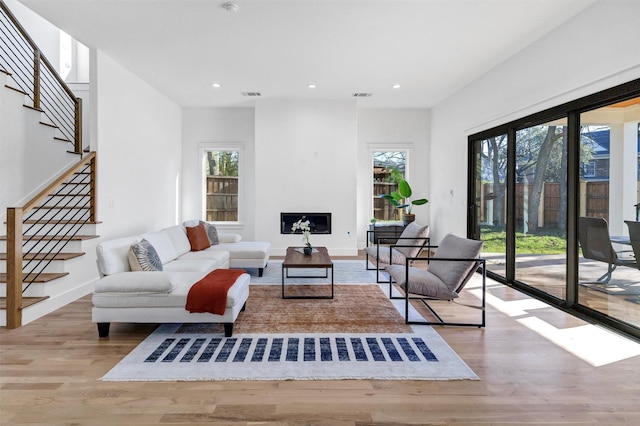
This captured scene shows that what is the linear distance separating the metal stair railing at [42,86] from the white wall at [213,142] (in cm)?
241

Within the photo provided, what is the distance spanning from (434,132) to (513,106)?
3.04 metres

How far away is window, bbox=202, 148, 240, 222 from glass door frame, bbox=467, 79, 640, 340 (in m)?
5.47

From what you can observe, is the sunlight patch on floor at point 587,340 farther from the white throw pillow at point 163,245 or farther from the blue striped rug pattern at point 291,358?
the white throw pillow at point 163,245

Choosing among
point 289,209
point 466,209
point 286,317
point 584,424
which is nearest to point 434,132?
point 466,209

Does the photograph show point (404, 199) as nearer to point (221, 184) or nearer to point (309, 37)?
point (221, 184)

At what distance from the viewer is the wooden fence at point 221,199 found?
8023mm

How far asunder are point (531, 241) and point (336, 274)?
2.81 meters

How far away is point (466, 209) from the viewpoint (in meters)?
6.22

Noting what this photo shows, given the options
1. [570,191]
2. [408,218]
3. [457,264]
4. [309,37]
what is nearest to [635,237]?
[570,191]

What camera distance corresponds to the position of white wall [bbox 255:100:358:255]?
7.30 meters

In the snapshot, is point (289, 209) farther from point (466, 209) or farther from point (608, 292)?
point (608, 292)

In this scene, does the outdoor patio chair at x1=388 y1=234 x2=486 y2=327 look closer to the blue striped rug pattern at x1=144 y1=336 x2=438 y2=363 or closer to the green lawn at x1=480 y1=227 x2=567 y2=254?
the blue striped rug pattern at x1=144 y1=336 x2=438 y2=363

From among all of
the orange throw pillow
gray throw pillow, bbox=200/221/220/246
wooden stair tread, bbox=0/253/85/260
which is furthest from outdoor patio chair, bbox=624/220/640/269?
wooden stair tread, bbox=0/253/85/260

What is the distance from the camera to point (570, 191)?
12.6 feet
